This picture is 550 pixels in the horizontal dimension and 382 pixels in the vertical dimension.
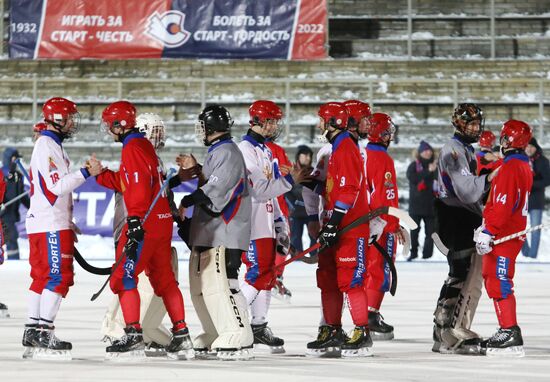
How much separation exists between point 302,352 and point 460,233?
143cm

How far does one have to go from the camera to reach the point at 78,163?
22734mm

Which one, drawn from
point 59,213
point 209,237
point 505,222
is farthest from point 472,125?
point 59,213

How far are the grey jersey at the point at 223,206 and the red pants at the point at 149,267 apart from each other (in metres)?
0.26

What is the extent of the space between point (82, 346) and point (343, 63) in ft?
47.9

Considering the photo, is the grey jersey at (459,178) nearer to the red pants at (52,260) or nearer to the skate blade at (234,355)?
the skate blade at (234,355)

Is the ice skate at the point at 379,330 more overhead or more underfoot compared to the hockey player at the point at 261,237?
more underfoot

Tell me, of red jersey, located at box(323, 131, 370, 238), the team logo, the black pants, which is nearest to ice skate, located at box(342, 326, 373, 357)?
red jersey, located at box(323, 131, 370, 238)

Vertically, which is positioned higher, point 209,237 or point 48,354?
point 209,237

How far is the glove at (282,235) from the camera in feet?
33.1

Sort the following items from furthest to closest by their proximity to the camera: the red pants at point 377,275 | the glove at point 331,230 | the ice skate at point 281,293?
1. the ice skate at point 281,293
2. the red pants at point 377,275
3. the glove at point 331,230

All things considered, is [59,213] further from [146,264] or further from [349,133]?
[349,133]

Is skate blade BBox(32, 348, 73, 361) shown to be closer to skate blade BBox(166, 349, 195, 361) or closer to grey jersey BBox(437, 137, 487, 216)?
skate blade BBox(166, 349, 195, 361)

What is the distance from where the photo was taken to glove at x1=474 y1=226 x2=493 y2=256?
8977 millimetres

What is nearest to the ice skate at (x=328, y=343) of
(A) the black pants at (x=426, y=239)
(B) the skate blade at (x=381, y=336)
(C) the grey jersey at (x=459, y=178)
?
(B) the skate blade at (x=381, y=336)
